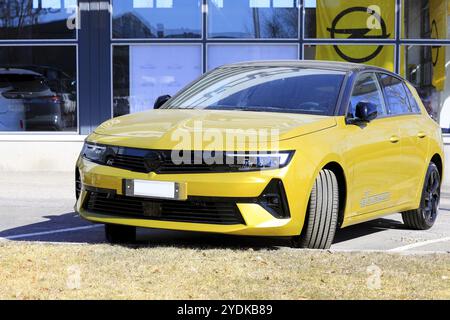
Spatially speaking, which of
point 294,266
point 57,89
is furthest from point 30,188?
point 294,266

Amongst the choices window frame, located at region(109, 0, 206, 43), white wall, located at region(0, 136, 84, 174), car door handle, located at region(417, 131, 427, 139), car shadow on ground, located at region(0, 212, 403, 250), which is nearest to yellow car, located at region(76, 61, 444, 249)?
car door handle, located at region(417, 131, 427, 139)

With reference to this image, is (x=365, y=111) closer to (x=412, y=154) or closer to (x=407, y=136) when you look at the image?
(x=407, y=136)

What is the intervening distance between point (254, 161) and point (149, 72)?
345 inches

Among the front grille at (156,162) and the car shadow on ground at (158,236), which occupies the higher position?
the front grille at (156,162)

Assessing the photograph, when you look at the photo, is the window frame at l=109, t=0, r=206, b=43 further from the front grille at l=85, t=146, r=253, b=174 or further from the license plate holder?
the license plate holder

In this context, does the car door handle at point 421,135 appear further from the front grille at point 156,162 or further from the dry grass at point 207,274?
the front grille at point 156,162

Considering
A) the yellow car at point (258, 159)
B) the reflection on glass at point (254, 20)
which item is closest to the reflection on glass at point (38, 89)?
the reflection on glass at point (254, 20)

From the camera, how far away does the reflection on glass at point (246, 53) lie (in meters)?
14.4

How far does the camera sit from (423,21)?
14.5 meters

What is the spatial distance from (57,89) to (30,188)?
320 cm

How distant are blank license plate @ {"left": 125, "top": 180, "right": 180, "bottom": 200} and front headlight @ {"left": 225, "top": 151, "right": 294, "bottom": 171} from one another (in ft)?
1.48

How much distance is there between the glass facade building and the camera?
566 inches

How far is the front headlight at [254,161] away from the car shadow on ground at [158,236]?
80cm
